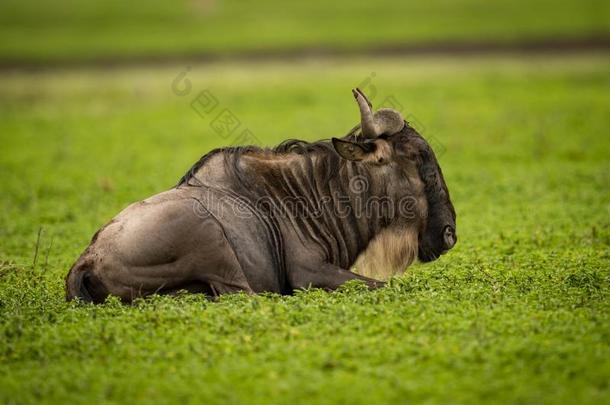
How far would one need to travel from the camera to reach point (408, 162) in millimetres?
8664

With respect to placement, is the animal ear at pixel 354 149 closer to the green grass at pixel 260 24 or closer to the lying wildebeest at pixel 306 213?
the lying wildebeest at pixel 306 213

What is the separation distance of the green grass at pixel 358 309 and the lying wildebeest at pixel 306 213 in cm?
33

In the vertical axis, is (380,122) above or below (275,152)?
above

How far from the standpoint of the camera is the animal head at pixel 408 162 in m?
8.59

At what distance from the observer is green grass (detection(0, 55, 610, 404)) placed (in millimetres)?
6062

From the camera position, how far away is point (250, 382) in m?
6.08

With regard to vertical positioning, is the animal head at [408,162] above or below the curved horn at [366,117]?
below

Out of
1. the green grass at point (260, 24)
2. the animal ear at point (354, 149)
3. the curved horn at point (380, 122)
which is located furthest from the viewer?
the green grass at point (260, 24)

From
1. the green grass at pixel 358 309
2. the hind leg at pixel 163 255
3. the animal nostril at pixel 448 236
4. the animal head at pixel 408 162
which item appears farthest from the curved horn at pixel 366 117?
the hind leg at pixel 163 255

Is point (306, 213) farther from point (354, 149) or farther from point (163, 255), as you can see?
point (163, 255)

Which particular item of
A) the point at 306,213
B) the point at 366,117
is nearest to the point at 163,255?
the point at 306,213

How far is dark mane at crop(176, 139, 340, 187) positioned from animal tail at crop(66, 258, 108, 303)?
1.30 m

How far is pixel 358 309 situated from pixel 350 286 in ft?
2.46

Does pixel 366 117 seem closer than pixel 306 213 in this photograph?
Yes
